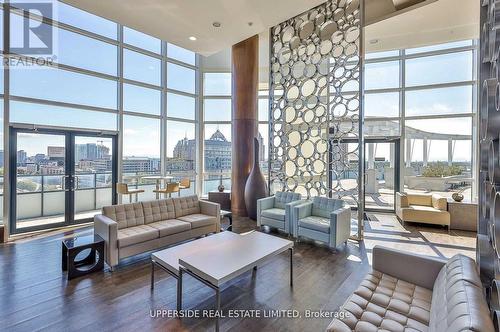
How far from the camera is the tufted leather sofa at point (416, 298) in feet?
4.18

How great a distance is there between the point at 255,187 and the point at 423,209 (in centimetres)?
386

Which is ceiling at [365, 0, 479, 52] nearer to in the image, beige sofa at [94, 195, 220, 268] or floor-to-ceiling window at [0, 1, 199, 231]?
beige sofa at [94, 195, 220, 268]

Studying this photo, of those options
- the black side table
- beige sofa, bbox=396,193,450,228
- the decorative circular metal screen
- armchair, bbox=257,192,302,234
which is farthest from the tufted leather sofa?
beige sofa, bbox=396,193,450,228

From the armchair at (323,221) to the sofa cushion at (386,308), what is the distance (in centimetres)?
168

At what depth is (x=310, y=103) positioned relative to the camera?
559 centimetres

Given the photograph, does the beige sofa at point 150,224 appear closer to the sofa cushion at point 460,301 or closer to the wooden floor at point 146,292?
the wooden floor at point 146,292

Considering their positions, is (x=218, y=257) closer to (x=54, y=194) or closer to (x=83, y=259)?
(x=83, y=259)

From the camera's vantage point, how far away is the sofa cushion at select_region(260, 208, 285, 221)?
4.77m

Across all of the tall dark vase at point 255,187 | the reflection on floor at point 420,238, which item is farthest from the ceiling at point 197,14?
the reflection on floor at point 420,238

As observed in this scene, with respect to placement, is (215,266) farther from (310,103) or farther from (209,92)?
(209,92)

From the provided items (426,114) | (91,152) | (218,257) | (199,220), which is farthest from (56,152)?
(426,114)

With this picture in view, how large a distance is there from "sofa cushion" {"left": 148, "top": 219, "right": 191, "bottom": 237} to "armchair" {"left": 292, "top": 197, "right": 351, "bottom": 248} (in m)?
2.02

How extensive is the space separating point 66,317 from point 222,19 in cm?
503

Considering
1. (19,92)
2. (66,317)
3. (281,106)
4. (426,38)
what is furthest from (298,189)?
(19,92)
